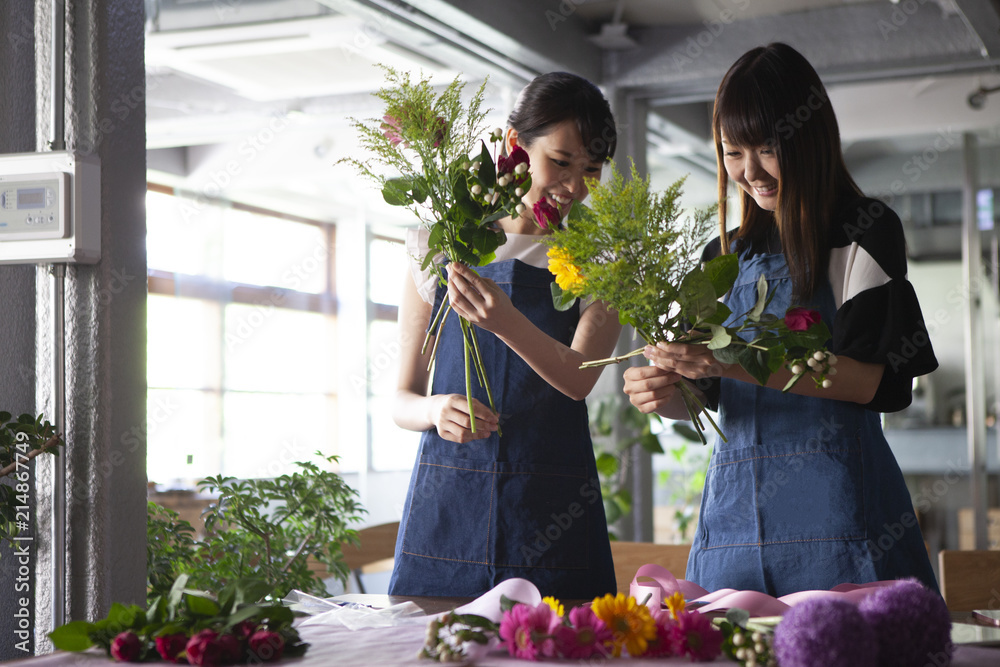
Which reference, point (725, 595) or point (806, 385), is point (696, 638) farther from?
point (806, 385)

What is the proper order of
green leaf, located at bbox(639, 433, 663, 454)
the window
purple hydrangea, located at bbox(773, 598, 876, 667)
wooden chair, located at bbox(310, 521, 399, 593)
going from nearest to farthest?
1. purple hydrangea, located at bbox(773, 598, 876, 667)
2. wooden chair, located at bbox(310, 521, 399, 593)
3. green leaf, located at bbox(639, 433, 663, 454)
4. the window

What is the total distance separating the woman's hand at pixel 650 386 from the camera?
148cm

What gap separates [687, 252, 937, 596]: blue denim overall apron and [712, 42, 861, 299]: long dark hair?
0.06 m

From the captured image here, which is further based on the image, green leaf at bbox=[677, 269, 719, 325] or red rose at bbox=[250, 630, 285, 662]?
green leaf at bbox=[677, 269, 719, 325]

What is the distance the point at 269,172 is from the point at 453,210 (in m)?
6.70

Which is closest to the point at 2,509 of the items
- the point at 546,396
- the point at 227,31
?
the point at 546,396

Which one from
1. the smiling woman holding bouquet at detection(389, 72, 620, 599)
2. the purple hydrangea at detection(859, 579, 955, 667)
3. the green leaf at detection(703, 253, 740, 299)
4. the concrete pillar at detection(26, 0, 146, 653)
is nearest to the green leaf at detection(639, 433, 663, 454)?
the smiling woman holding bouquet at detection(389, 72, 620, 599)

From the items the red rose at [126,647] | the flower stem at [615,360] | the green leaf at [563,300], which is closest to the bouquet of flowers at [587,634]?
the red rose at [126,647]

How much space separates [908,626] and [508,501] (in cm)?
90

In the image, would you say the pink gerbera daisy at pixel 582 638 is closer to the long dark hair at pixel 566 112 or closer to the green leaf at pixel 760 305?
the green leaf at pixel 760 305

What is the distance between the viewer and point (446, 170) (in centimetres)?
152

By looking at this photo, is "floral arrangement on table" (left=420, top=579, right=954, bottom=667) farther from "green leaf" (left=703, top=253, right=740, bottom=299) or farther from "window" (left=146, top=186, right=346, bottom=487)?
"window" (left=146, top=186, right=346, bottom=487)

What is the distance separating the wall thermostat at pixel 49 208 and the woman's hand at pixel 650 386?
1116 mm

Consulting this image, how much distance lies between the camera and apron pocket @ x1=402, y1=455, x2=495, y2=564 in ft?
5.49
